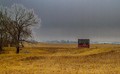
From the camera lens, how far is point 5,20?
77.4 metres

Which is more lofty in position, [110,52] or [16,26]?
[16,26]

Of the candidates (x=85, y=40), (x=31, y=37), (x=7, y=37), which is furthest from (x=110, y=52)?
(x=85, y=40)

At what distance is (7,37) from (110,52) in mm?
31374

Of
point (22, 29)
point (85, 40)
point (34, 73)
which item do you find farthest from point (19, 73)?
point (85, 40)

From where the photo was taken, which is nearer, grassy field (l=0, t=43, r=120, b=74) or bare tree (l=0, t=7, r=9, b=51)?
grassy field (l=0, t=43, r=120, b=74)

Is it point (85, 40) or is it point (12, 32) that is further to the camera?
point (85, 40)

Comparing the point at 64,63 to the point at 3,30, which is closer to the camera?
the point at 64,63

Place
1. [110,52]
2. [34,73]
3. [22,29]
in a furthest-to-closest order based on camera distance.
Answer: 1. [22,29]
2. [110,52]
3. [34,73]

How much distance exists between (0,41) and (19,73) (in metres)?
51.2

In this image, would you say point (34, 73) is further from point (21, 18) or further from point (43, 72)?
point (21, 18)

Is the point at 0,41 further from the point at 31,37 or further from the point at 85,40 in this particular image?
the point at 85,40

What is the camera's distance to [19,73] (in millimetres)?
29797

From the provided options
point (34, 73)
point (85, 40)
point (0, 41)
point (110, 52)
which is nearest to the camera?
point (34, 73)

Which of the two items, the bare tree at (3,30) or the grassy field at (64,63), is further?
the bare tree at (3,30)
